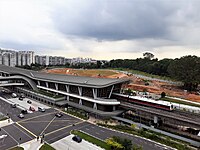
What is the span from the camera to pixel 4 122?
37281mm

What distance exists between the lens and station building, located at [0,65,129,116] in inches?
1751

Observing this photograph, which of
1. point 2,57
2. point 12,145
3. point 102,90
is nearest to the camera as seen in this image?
point 12,145

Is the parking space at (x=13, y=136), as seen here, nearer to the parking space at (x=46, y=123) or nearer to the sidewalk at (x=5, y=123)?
the parking space at (x=46, y=123)

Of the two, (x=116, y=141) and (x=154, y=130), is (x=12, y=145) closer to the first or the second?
(x=116, y=141)

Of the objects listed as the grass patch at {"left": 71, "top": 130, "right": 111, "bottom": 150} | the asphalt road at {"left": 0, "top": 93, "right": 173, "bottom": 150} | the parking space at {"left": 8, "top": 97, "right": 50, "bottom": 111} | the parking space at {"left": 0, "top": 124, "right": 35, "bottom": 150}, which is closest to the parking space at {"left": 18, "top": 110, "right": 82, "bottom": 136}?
the asphalt road at {"left": 0, "top": 93, "right": 173, "bottom": 150}

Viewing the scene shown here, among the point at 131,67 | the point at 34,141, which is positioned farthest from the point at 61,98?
the point at 131,67

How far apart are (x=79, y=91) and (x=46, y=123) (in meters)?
14.8

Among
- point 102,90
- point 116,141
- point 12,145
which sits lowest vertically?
point 12,145

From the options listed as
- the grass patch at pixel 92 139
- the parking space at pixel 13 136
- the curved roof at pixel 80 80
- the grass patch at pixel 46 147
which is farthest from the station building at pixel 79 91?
the grass patch at pixel 46 147

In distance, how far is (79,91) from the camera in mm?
49719

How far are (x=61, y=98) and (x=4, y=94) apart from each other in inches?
1041

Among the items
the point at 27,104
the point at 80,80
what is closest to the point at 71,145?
the point at 80,80

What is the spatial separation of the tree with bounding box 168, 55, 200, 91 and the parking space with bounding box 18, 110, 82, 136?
51.1 m

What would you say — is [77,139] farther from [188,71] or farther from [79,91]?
[188,71]
